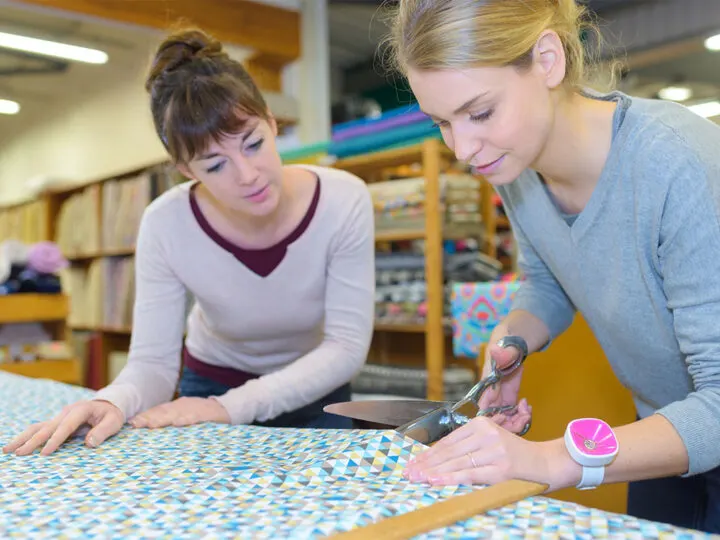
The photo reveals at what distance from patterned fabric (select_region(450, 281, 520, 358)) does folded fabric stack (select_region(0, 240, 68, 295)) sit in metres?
1.75

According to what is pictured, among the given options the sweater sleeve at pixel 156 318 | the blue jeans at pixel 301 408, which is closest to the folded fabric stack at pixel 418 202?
the blue jeans at pixel 301 408

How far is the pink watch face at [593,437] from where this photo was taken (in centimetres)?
66

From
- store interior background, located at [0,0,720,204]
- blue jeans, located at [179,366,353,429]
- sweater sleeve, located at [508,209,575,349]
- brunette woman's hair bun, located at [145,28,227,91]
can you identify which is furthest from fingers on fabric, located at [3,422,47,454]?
store interior background, located at [0,0,720,204]

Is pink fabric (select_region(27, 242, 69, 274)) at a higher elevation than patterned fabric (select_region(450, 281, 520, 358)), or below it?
higher

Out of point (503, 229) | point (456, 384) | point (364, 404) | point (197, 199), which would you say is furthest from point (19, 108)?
point (364, 404)

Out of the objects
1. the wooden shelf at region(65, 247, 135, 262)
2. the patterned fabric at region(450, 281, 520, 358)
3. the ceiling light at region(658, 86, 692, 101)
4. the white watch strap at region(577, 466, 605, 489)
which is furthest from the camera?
the ceiling light at region(658, 86, 692, 101)

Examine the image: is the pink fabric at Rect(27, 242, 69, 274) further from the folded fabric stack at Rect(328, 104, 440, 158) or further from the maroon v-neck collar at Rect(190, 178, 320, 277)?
the maroon v-neck collar at Rect(190, 178, 320, 277)

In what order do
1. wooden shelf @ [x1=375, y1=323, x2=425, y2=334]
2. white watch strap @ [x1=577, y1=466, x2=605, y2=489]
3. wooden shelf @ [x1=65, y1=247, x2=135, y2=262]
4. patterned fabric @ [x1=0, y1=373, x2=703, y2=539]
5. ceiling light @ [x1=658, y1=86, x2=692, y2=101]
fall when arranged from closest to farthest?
patterned fabric @ [x1=0, y1=373, x2=703, y2=539], white watch strap @ [x1=577, y1=466, x2=605, y2=489], wooden shelf @ [x1=375, y1=323, x2=425, y2=334], wooden shelf @ [x1=65, y1=247, x2=135, y2=262], ceiling light @ [x1=658, y1=86, x2=692, y2=101]

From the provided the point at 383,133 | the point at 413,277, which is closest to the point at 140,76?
the point at 383,133

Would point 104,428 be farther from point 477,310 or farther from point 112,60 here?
point 112,60

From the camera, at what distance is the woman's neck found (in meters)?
0.87

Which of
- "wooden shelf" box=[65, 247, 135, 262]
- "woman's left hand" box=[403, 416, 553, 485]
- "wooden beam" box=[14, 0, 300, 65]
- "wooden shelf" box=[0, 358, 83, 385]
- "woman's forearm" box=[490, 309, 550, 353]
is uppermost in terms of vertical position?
"wooden beam" box=[14, 0, 300, 65]

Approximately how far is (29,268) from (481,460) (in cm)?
268

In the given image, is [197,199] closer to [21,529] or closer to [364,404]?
[364,404]
